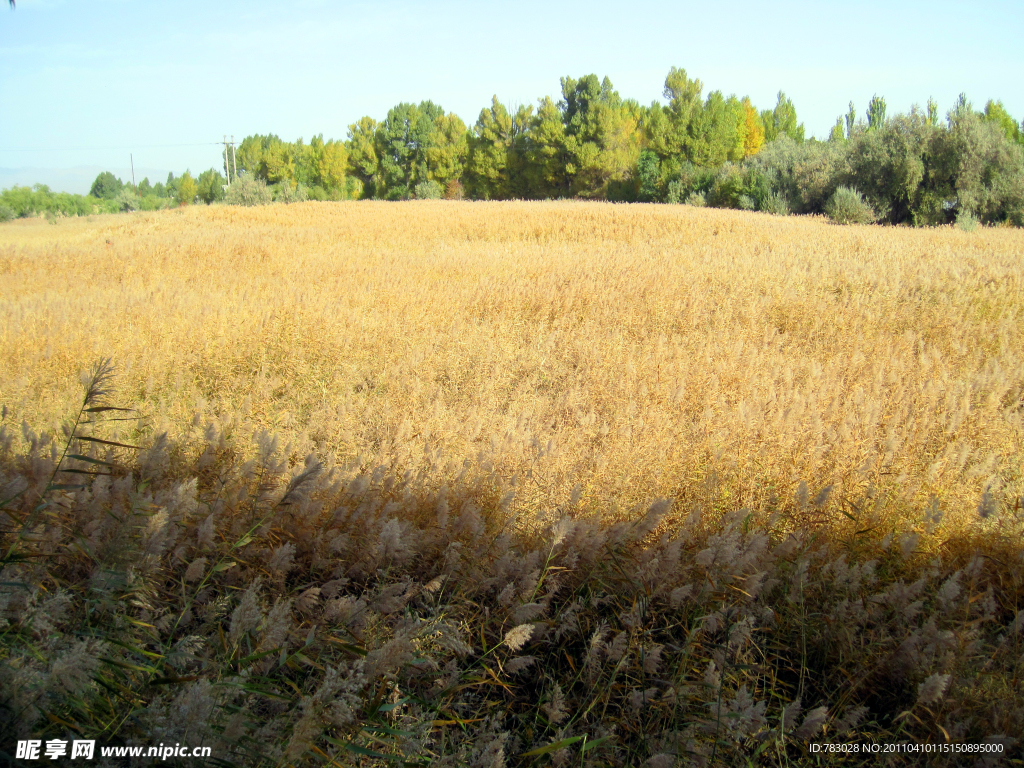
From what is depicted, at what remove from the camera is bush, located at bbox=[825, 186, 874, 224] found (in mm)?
21891

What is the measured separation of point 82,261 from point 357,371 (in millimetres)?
8432

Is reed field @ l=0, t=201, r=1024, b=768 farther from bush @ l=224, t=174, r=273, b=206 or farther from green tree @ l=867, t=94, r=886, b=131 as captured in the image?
green tree @ l=867, t=94, r=886, b=131

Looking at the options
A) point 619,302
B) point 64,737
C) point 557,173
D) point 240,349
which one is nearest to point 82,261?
point 240,349

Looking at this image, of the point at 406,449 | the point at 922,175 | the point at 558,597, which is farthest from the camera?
the point at 922,175

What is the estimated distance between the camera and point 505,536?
2.59 m

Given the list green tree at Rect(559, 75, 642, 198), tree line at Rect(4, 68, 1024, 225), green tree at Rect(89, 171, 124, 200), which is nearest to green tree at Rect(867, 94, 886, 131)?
tree line at Rect(4, 68, 1024, 225)

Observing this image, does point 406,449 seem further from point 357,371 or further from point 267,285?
point 267,285

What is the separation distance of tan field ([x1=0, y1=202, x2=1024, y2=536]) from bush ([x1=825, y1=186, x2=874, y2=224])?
11.7 metres

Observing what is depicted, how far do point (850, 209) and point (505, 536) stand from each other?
935 inches

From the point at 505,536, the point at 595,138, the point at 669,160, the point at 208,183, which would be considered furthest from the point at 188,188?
the point at 505,536

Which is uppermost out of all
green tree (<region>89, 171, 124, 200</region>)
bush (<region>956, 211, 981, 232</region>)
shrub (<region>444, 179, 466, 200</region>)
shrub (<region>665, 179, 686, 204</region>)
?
green tree (<region>89, 171, 124, 200</region>)

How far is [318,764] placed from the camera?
1.72 m

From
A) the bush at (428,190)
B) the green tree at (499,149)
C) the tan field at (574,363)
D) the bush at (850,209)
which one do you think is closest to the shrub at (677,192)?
the bush at (850,209)

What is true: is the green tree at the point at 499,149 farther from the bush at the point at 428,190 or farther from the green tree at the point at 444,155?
the bush at the point at 428,190
